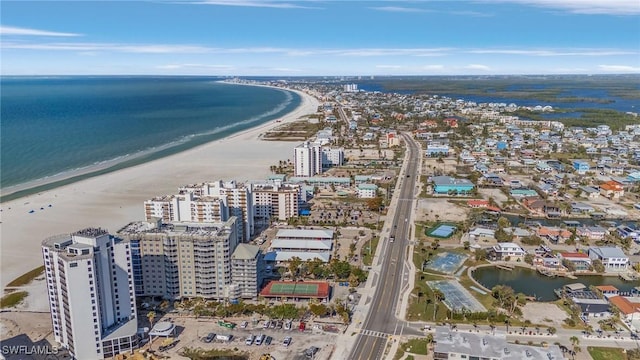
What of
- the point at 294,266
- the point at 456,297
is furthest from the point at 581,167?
the point at 294,266

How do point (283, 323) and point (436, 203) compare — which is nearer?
point (283, 323)

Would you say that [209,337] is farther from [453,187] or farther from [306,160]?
[306,160]

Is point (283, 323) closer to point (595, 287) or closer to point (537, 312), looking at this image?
point (537, 312)

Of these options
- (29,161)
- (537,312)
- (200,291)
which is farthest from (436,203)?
(29,161)

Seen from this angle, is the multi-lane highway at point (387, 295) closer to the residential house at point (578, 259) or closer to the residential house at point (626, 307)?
the residential house at point (578, 259)

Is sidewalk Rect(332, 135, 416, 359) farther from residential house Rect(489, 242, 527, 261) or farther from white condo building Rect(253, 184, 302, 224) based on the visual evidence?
white condo building Rect(253, 184, 302, 224)

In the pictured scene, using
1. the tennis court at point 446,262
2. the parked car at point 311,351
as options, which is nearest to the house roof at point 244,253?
the parked car at point 311,351
